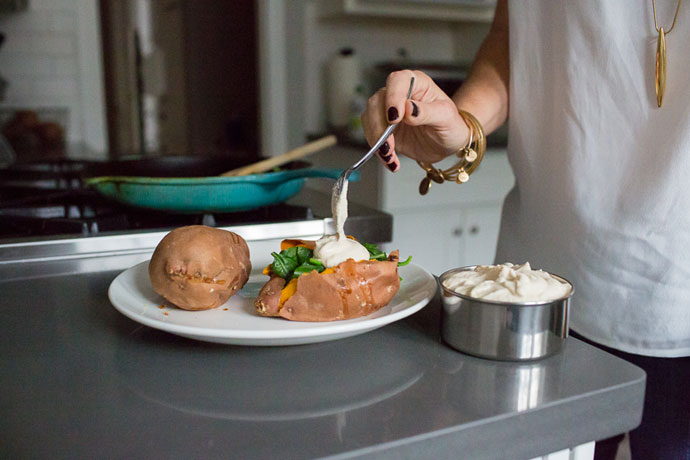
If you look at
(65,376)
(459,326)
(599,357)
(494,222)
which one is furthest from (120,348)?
(494,222)

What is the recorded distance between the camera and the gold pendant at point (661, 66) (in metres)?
0.68

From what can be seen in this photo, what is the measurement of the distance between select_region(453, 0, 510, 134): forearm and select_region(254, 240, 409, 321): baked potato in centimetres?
43

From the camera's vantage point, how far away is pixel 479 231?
2379 millimetres

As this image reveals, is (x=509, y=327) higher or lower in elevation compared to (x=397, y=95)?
lower

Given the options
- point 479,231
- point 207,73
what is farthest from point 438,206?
point 207,73

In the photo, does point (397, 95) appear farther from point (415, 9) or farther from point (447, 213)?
point (415, 9)

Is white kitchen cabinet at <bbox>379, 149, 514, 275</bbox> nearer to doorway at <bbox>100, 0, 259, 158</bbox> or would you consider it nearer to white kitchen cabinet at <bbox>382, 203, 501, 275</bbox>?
white kitchen cabinet at <bbox>382, 203, 501, 275</bbox>

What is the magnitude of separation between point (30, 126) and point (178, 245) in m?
2.37

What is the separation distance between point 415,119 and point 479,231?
1.81 m

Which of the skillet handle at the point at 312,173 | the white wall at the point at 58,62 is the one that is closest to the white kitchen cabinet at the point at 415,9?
the white wall at the point at 58,62

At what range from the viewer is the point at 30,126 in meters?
2.51

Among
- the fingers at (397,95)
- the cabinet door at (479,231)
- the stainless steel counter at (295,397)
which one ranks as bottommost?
the cabinet door at (479,231)

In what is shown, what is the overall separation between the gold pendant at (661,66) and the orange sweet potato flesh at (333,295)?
0.43 metres

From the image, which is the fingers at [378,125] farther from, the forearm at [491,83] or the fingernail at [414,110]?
the forearm at [491,83]
